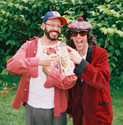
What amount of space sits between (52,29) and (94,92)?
3.07 feet

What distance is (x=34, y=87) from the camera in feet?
8.53

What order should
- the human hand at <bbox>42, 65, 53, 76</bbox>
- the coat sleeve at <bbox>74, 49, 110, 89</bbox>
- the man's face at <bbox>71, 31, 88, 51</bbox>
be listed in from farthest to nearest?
the man's face at <bbox>71, 31, 88, 51</bbox>, the human hand at <bbox>42, 65, 53, 76</bbox>, the coat sleeve at <bbox>74, 49, 110, 89</bbox>

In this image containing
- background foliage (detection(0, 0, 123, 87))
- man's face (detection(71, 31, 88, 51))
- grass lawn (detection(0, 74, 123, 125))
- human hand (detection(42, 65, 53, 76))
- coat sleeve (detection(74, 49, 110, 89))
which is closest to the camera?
coat sleeve (detection(74, 49, 110, 89))

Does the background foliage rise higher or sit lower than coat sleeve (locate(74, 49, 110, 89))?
higher

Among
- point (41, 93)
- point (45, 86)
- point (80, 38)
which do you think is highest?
point (80, 38)

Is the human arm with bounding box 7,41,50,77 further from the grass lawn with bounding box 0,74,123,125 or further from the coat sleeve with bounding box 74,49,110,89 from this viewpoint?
the grass lawn with bounding box 0,74,123,125

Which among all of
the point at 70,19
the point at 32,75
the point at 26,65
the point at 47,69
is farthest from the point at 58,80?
the point at 70,19

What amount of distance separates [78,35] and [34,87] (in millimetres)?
855

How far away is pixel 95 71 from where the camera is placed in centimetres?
230

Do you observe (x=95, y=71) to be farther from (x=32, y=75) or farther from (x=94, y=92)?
(x=32, y=75)

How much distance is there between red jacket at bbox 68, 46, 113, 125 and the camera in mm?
2283

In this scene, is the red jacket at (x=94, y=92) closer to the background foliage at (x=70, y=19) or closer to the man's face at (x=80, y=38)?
the man's face at (x=80, y=38)

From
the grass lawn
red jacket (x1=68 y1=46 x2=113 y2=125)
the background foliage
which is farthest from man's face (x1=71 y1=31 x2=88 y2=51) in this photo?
the grass lawn

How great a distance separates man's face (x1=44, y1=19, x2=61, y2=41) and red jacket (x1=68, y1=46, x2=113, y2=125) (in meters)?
0.47
